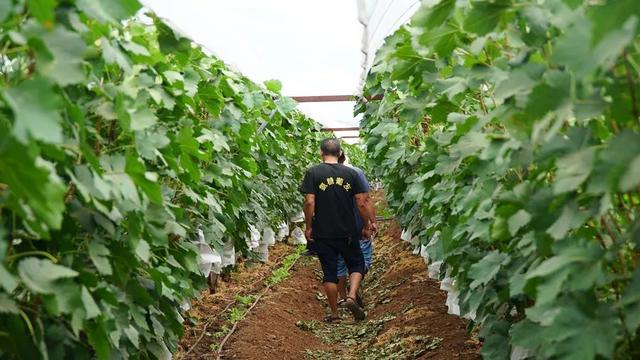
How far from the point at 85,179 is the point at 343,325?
194 inches

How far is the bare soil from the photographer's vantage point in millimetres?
4880

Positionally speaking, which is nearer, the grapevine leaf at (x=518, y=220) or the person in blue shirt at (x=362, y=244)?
the grapevine leaf at (x=518, y=220)

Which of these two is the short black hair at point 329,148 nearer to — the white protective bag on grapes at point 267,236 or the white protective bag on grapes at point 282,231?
the white protective bag on grapes at point 267,236

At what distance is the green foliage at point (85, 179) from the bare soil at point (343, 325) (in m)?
1.57

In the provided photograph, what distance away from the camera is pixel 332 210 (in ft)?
21.6

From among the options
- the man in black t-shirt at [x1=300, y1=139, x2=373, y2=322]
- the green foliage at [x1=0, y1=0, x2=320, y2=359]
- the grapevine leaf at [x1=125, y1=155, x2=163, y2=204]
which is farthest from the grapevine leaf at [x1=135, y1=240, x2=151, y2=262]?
the man in black t-shirt at [x1=300, y1=139, x2=373, y2=322]

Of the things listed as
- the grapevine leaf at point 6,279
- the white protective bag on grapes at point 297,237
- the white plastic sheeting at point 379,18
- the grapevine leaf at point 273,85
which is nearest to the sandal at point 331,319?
the grapevine leaf at point 273,85

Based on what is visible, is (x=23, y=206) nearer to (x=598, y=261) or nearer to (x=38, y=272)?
(x=38, y=272)

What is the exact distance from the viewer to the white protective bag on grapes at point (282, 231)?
10736 millimetres

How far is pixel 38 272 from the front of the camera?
5.66 ft

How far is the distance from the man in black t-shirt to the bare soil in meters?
0.45

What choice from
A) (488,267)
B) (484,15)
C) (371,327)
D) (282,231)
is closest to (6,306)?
(484,15)

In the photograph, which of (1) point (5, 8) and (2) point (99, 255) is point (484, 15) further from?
(2) point (99, 255)

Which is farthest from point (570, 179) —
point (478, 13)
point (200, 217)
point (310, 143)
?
point (310, 143)
